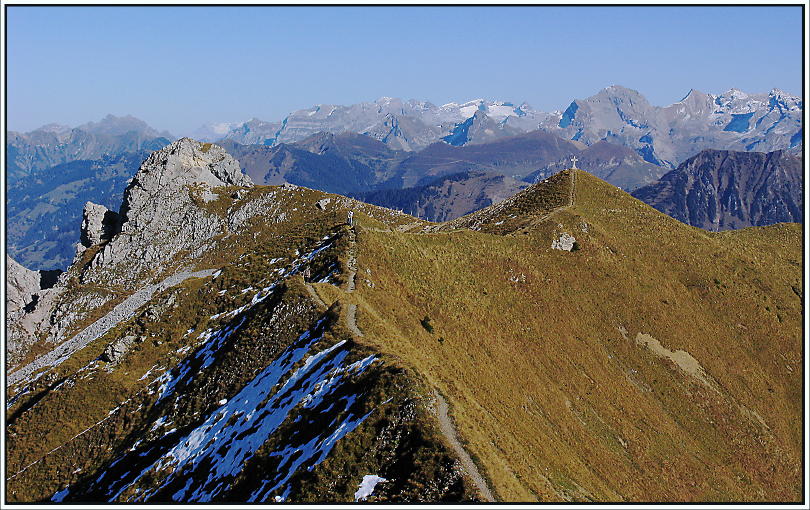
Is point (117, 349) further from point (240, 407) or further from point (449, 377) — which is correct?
point (449, 377)

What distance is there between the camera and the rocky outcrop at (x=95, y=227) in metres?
150

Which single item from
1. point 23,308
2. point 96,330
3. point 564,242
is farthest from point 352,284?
point 23,308

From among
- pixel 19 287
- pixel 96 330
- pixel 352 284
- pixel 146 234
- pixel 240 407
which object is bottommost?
pixel 96 330

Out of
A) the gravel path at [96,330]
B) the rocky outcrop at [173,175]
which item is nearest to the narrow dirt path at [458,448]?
→ the gravel path at [96,330]

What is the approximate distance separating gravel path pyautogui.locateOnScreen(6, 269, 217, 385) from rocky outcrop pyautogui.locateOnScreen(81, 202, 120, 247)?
135 feet

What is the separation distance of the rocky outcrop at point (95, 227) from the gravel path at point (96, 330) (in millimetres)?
41196

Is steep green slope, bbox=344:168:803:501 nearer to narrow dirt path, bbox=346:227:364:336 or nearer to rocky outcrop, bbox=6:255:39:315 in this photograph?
narrow dirt path, bbox=346:227:364:336

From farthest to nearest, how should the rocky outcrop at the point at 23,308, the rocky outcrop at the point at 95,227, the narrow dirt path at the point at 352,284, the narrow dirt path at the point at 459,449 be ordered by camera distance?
the rocky outcrop at the point at 95,227 < the rocky outcrop at the point at 23,308 < the narrow dirt path at the point at 352,284 < the narrow dirt path at the point at 459,449

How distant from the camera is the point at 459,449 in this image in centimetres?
3338

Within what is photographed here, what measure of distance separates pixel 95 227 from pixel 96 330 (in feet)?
181

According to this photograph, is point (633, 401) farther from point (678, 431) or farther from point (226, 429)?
point (226, 429)

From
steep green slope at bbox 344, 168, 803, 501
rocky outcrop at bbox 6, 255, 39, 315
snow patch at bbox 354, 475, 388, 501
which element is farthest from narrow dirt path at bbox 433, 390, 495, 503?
rocky outcrop at bbox 6, 255, 39, 315

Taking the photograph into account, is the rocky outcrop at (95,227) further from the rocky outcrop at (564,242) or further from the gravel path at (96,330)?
the rocky outcrop at (564,242)

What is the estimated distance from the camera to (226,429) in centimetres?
4759
